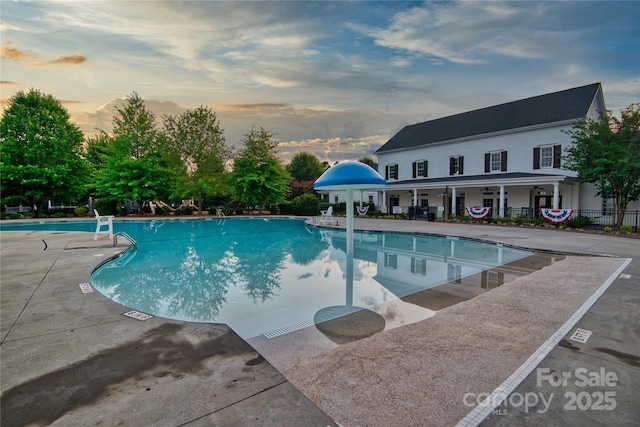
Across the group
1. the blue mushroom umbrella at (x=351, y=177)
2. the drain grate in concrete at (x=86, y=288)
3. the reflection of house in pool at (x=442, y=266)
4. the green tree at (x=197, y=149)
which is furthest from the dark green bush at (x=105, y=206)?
the blue mushroom umbrella at (x=351, y=177)

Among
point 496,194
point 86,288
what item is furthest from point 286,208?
point 86,288

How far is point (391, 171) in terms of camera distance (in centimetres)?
2861

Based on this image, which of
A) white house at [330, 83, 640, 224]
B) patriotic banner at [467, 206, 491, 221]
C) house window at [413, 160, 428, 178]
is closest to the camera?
white house at [330, 83, 640, 224]

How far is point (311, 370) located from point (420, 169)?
25765 mm

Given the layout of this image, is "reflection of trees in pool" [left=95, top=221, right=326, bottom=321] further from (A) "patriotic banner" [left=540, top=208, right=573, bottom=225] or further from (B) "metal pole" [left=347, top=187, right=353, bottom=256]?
(A) "patriotic banner" [left=540, top=208, right=573, bottom=225]

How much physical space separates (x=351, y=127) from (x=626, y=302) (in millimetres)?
23121

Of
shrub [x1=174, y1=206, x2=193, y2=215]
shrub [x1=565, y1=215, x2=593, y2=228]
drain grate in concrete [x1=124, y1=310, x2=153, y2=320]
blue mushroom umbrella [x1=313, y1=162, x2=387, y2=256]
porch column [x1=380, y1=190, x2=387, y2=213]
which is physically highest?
blue mushroom umbrella [x1=313, y1=162, x2=387, y2=256]

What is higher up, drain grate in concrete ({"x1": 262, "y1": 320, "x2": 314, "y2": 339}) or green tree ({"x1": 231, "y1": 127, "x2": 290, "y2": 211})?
green tree ({"x1": 231, "y1": 127, "x2": 290, "y2": 211})

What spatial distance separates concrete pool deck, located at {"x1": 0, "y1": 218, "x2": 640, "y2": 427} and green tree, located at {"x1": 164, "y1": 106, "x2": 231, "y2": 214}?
24.3 meters

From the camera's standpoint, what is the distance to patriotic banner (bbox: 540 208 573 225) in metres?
15.3

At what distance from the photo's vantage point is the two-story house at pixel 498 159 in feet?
60.5

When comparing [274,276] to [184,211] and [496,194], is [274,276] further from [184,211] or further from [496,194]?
[184,211]

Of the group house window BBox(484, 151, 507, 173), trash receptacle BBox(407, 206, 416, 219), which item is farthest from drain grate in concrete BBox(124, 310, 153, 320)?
house window BBox(484, 151, 507, 173)

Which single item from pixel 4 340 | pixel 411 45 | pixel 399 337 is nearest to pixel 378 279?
pixel 399 337
